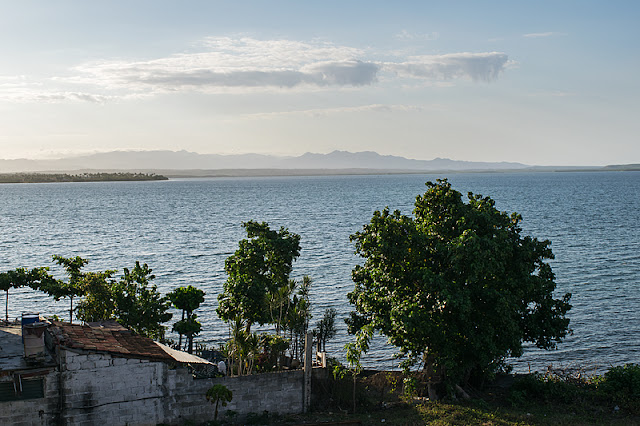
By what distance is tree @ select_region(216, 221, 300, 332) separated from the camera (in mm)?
30984

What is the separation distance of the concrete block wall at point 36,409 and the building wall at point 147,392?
12.3 inches

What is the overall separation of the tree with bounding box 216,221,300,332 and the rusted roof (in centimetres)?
696

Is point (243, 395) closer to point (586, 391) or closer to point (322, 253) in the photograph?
point (586, 391)

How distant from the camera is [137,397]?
71.2ft

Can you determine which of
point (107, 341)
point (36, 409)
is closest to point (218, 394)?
point (107, 341)

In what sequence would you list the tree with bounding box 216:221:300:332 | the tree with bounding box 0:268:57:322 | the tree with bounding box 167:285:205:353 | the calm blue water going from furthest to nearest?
the calm blue water → the tree with bounding box 167:285:205:353 → the tree with bounding box 0:268:57:322 → the tree with bounding box 216:221:300:332

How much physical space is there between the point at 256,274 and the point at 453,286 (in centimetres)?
1180

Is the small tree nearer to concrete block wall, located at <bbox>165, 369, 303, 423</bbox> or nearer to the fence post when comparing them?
concrete block wall, located at <bbox>165, 369, 303, 423</bbox>

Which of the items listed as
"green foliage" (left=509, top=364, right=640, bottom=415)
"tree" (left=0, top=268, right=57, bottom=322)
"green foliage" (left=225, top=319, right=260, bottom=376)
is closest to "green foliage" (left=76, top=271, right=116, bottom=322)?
"tree" (left=0, top=268, right=57, bottom=322)

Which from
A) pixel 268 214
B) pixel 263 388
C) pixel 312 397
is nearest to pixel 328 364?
pixel 312 397

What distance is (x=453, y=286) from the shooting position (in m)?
24.7

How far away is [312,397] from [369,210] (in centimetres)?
12134

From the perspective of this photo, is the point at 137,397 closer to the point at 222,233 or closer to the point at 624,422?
the point at 624,422

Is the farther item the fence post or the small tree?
the fence post
